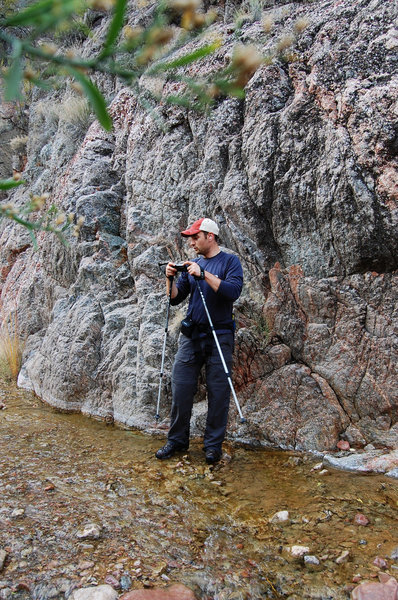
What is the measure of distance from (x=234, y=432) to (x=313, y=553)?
2.46m

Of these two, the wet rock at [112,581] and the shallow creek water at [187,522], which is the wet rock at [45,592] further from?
the wet rock at [112,581]

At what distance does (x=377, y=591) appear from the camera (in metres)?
2.59

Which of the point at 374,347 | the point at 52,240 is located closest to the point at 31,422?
the point at 52,240

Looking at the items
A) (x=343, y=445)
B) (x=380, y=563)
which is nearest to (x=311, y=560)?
(x=380, y=563)

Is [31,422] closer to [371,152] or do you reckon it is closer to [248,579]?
[248,579]

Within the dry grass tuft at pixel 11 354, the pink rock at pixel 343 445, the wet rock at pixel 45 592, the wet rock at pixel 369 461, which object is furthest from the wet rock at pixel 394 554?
the dry grass tuft at pixel 11 354

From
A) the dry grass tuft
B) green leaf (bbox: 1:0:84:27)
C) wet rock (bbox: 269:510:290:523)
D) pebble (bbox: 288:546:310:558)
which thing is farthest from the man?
the dry grass tuft

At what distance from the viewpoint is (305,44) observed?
20.9 ft

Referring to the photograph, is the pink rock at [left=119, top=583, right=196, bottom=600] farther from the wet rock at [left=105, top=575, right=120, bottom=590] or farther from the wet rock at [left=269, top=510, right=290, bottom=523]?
the wet rock at [left=269, top=510, right=290, bottom=523]

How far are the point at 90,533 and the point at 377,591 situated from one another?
2031 millimetres

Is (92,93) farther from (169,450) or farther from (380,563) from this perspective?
Result: (169,450)

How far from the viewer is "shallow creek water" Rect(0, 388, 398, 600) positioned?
280 cm

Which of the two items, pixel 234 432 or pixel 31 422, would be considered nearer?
pixel 234 432

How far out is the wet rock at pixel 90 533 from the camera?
3.21 meters
